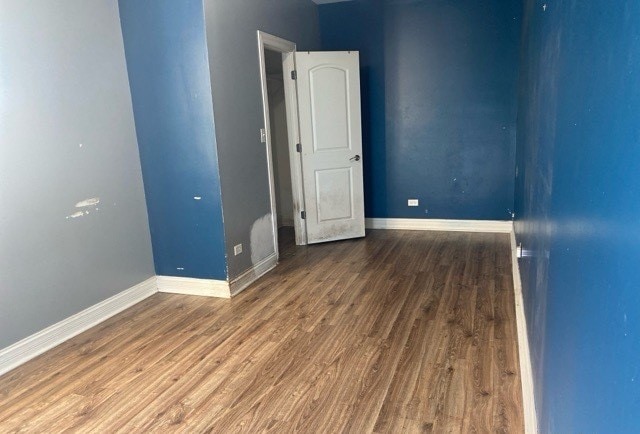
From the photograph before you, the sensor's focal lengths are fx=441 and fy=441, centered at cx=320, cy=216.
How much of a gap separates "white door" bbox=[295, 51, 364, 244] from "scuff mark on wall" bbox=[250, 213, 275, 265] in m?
0.84

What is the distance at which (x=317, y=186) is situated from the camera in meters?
4.81

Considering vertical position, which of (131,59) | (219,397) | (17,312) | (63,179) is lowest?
(219,397)

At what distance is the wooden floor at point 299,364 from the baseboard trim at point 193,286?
10cm

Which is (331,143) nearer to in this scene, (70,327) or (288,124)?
(288,124)

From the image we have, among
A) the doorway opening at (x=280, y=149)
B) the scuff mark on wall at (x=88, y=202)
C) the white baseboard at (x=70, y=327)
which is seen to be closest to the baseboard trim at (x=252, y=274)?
the white baseboard at (x=70, y=327)

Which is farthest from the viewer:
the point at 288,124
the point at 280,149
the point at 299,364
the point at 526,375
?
the point at 280,149

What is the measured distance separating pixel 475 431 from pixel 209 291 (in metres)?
2.34

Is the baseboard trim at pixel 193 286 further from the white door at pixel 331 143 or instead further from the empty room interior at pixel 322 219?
the white door at pixel 331 143

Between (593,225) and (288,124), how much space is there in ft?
13.4

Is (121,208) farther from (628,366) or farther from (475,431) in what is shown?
(628,366)

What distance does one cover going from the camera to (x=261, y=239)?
3947 millimetres

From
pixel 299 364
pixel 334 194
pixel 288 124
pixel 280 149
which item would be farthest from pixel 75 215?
pixel 280 149

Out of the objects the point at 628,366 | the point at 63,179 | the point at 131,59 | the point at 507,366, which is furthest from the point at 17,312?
the point at 628,366

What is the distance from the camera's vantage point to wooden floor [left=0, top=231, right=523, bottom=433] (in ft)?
6.65
